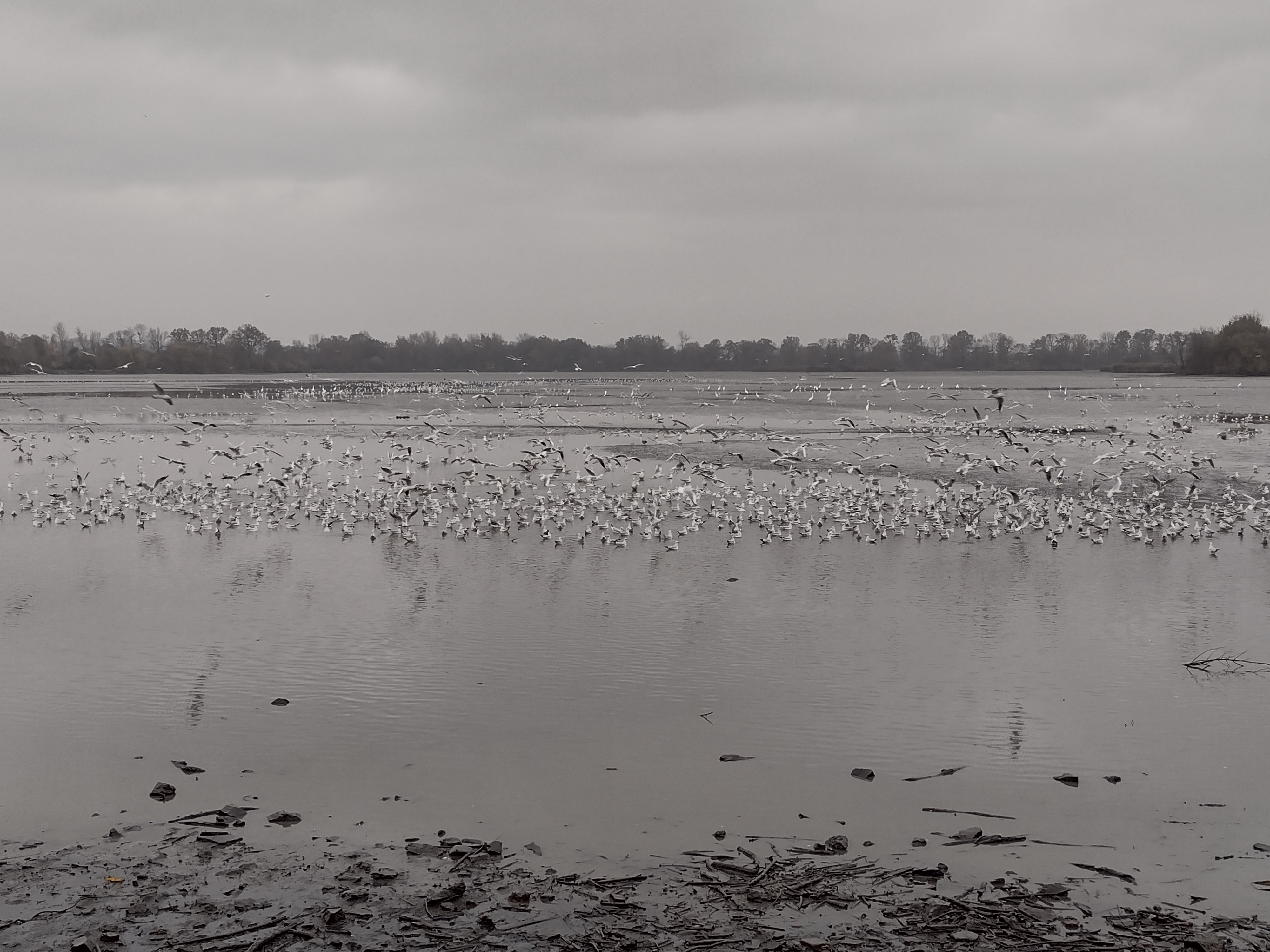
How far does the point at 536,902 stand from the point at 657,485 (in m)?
19.9

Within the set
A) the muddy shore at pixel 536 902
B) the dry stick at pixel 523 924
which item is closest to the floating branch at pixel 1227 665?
the muddy shore at pixel 536 902

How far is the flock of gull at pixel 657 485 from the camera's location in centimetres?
1948

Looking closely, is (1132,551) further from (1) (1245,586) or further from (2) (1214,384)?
(2) (1214,384)

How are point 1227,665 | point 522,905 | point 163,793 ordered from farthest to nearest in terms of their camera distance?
point 1227,665 → point 163,793 → point 522,905

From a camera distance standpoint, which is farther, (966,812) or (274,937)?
(966,812)

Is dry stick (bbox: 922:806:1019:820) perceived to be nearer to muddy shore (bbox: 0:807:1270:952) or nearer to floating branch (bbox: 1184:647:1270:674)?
muddy shore (bbox: 0:807:1270:952)

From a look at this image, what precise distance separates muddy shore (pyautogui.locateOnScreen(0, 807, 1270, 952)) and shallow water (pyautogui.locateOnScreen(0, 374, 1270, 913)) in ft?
0.95

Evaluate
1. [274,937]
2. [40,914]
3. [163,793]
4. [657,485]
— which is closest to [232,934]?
[274,937]

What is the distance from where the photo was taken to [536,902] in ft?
19.8

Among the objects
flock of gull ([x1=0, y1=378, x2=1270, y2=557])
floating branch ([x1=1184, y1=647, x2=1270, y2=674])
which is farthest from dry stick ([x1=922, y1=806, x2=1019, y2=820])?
flock of gull ([x1=0, y1=378, x2=1270, y2=557])

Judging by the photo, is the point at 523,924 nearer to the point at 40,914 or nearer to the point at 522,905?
the point at 522,905

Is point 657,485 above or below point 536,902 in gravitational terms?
above

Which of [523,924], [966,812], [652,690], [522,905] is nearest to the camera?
[523,924]

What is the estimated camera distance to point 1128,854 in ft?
22.1
